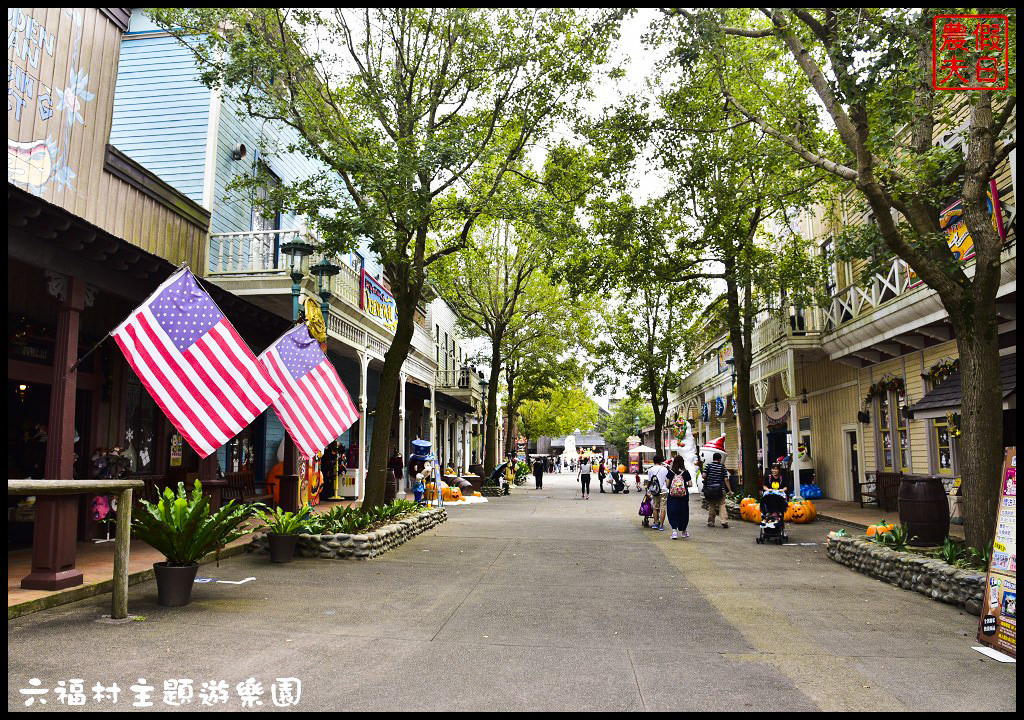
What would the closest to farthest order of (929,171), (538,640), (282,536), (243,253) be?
(538,640) < (929,171) < (282,536) < (243,253)

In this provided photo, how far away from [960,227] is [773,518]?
653 centimetres

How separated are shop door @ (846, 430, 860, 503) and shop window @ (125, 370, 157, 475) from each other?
18246mm

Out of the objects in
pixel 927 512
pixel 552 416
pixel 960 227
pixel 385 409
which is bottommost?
pixel 927 512

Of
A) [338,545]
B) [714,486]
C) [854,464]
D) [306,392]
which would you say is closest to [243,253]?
[306,392]

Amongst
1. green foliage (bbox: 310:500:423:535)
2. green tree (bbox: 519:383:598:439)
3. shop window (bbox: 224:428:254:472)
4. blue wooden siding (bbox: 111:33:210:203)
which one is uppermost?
blue wooden siding (bbox: 111:33:210:203)

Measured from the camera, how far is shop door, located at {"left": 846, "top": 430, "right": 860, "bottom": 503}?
20.2m

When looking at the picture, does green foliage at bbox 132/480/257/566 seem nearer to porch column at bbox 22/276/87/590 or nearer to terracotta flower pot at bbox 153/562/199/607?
terracotta flower pot at bbox 153/562/199/607

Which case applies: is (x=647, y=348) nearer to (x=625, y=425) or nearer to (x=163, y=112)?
(x=163, y=112)

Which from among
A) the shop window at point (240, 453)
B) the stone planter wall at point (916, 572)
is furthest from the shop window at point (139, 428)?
the stone planter wall at point (916, 572)

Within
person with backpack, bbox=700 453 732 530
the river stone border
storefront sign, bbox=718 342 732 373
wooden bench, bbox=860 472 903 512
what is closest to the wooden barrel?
person with backpack, bbox=700 453 732 530

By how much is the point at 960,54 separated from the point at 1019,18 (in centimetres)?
306

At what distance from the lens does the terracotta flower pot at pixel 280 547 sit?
396 inches

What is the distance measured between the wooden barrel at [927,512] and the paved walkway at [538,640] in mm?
1064

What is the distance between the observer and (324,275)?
13469 millimetres
